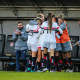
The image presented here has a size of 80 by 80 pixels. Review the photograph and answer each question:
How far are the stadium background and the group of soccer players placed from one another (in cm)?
398

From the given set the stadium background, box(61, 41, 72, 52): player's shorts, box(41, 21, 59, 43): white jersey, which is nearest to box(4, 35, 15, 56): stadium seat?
the stadium background

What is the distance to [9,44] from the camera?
15.7 metres

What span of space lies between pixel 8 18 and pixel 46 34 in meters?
6.42

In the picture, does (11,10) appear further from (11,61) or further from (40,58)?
(40,58)

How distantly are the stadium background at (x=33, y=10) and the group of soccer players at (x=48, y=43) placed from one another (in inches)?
157

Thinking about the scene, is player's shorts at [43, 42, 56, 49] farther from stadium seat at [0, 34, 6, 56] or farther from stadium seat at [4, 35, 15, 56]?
stadium seat at [0, 34, 6, 56]

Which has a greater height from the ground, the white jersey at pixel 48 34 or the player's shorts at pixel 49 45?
the white jersey at pixel 48 34

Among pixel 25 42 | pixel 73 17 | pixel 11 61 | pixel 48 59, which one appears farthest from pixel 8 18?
pixel 48 59

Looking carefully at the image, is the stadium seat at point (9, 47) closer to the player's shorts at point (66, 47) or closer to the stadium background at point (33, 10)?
the stadium background at point (33, 10)

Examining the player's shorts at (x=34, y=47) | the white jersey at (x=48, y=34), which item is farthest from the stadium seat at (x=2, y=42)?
the white jersey at (x=48, y=34)

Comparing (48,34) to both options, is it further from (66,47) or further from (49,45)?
(66,47)

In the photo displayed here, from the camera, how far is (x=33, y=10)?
14969 mm

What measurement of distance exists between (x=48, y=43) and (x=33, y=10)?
230 inches

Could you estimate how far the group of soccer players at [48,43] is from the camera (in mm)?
9344
